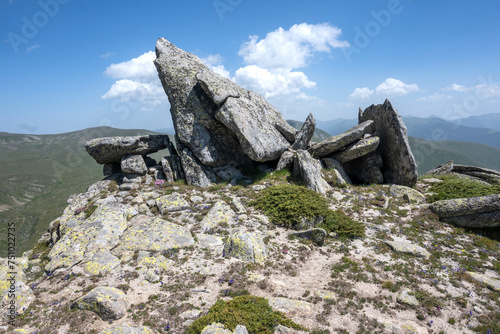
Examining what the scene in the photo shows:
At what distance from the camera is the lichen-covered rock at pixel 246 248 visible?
13.7 m

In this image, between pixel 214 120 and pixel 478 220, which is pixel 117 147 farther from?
pixel 478 220

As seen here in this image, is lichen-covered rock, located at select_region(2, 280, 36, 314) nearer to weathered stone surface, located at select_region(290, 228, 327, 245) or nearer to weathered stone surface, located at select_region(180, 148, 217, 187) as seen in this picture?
weathered stone surface, located at select_region(290, 228, 327, 245)

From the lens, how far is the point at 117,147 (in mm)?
26953

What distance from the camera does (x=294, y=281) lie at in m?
12.2

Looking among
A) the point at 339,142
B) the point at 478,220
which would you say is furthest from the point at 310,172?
the point at 478,220

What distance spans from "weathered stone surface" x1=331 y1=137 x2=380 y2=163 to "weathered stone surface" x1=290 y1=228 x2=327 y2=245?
13661 millimetres

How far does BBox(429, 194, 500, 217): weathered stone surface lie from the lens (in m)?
16.7

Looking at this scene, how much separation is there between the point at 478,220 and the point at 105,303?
23781 millimetres

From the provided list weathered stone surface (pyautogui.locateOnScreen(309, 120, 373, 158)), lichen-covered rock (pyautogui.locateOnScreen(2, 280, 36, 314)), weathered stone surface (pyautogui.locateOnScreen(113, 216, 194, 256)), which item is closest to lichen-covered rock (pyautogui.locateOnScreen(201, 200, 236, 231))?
weathered stone surface (pyautogui.locateOnScreen(113, 216, 194, 256))

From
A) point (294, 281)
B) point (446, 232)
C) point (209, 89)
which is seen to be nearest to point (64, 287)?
point (294, 281)

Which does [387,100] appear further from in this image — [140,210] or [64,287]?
[64,287]

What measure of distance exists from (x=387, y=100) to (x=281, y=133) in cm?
1250

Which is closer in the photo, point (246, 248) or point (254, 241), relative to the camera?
point (246, 248)

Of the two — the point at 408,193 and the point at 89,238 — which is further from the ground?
the point at 89,238
